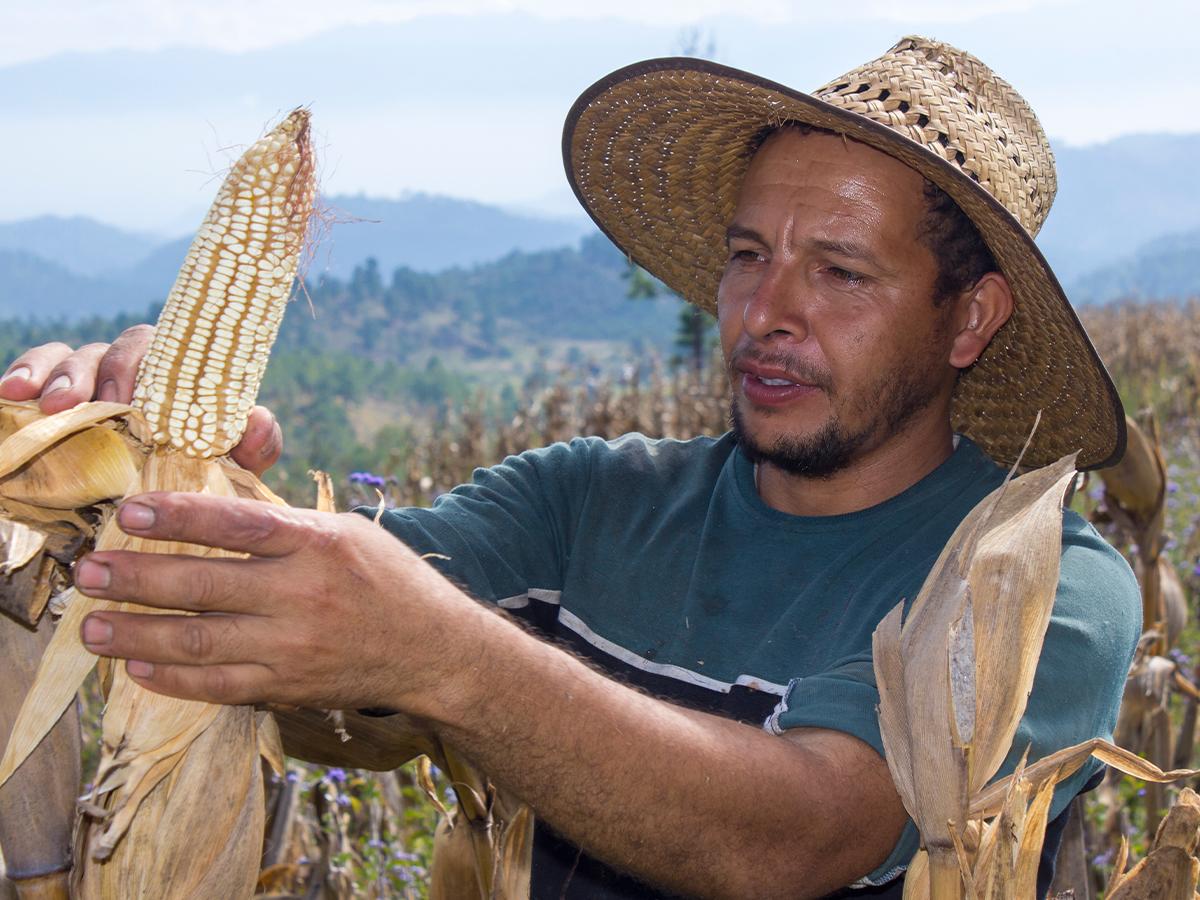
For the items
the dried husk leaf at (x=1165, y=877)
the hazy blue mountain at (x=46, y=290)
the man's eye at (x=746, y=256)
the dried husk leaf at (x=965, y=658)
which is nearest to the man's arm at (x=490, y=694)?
the dried husk leaf at (x=965, y=658)

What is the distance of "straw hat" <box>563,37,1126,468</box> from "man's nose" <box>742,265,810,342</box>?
0.27 m

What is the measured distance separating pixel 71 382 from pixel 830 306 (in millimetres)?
1222

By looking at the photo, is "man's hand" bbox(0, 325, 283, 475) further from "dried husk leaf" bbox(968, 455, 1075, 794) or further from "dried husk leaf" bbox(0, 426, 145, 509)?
"dried husk leaf" bbox(968, 455, 1075, 794)

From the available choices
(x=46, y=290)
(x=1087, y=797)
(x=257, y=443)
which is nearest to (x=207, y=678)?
(x=257, y=443)

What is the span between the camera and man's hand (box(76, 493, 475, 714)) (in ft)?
3.45

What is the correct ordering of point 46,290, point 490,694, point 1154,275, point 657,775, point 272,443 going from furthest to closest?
point 46,290
point 1154,275
point 272,443
point 657,775
point 490,694

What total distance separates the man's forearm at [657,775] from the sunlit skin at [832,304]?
706 mm

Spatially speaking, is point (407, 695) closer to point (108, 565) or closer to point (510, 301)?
point (108, 565)

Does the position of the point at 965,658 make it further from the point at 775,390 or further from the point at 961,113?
the point at 961,113

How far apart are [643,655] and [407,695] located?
83 centimetres

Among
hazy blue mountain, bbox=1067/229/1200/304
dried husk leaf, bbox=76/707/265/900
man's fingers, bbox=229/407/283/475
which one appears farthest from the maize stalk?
hazy blue mountain, bbox=1067/229/1200/304

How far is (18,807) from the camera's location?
1447mm

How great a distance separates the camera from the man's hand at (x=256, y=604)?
41.4 inches

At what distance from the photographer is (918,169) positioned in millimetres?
1911
